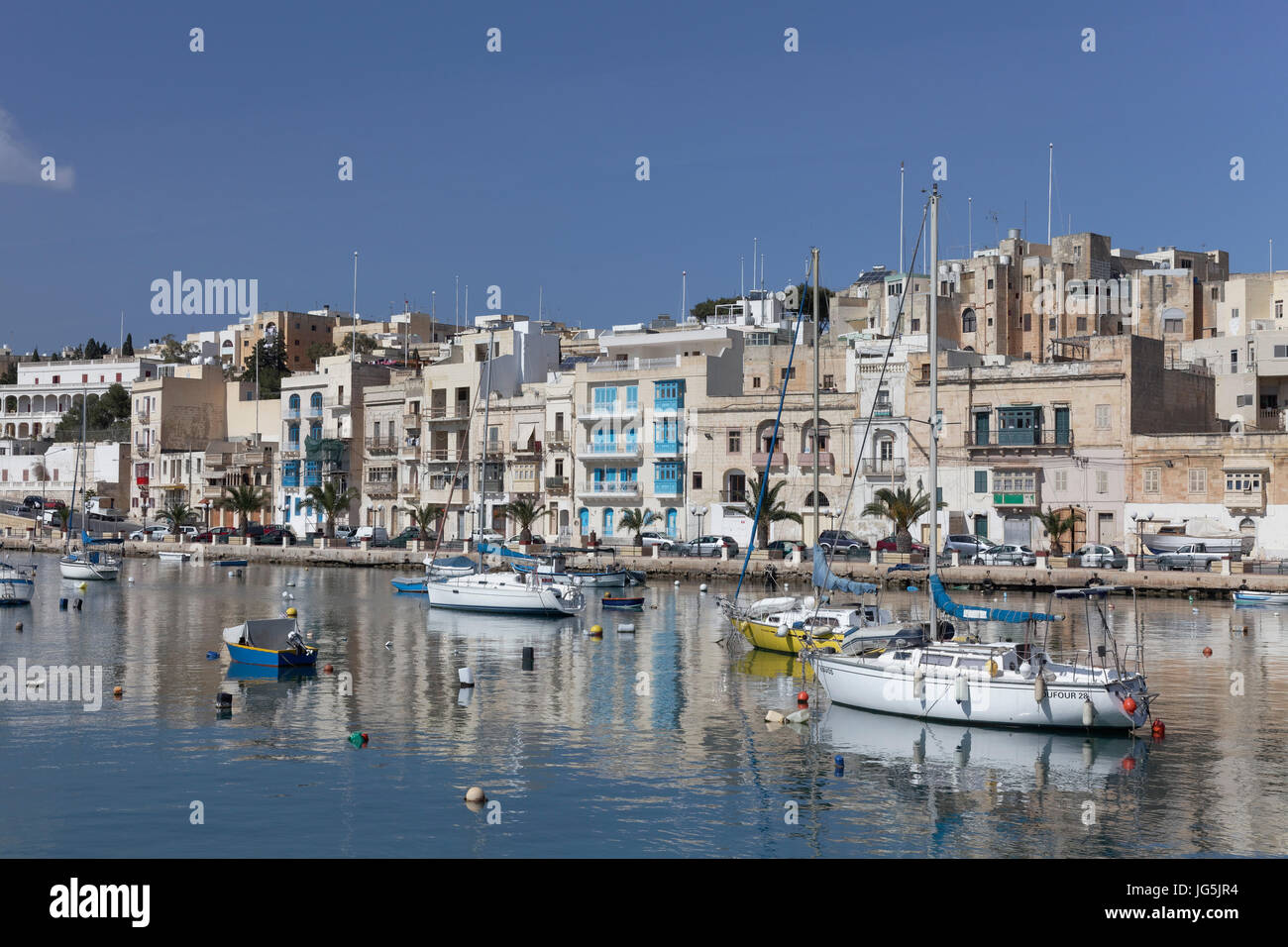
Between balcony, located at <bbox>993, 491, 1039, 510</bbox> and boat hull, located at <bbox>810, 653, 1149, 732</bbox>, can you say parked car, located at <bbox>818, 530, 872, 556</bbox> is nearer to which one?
balcony, located at <bbox>993, 491, 1039, 510</bbox>

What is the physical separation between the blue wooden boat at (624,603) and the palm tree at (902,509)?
55.1ft

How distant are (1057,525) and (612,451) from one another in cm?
2645

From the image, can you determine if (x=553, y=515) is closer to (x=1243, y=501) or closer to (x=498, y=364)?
(x=498, y=364)

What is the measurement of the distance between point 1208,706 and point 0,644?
32.4m

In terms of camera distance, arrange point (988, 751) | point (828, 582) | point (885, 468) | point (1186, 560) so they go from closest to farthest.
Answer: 1. point (988, 751)
2. point (828, 582)
3. point (1186, 560)
4. point (885, 468)

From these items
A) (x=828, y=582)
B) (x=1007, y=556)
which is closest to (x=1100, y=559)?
(x=1007, y=556)

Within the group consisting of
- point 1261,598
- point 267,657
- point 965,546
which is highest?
point 965,546

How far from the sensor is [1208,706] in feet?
96.4

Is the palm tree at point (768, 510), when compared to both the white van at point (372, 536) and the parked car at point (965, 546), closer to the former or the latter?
the parked car at point (965, 546)

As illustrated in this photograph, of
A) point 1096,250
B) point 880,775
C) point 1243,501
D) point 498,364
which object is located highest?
point 1096,250

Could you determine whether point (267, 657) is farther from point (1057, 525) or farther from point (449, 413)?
point (449, 413)

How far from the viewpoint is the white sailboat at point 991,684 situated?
83.3 ft

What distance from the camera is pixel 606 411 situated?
79.3 metres
